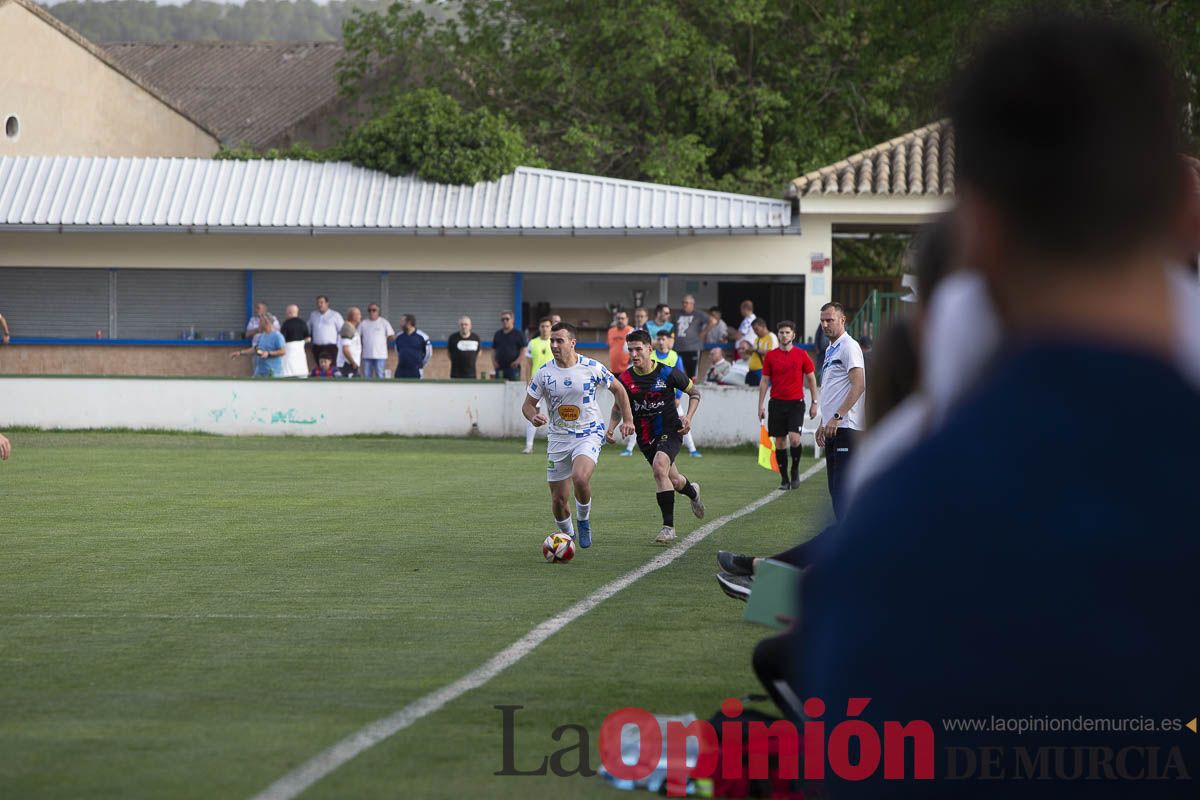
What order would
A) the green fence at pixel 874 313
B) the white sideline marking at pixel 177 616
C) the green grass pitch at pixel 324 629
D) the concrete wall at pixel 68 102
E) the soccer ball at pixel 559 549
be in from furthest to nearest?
the concrete wall at pixel 68 102 < the green fence at pixel 874 313 < the soccer ball at pixel 559 549 < the white sideline marking at pixel 177 616 < the green grass pitch at pixel 324 629

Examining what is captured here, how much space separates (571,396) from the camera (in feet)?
43.9

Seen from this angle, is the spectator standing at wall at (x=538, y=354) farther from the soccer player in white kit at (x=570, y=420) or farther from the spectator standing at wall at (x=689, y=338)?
the soccer player in white kit at (x=570, y=420)

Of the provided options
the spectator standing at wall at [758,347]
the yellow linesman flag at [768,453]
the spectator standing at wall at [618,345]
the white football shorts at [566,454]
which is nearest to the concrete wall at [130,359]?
the spectator standing at wall at [758,347]

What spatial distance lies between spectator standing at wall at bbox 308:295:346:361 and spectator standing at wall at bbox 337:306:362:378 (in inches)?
7.3

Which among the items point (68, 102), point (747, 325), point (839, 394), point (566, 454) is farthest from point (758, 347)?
point (68, 102)

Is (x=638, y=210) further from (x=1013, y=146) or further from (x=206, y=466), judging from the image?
(x=1013, y=146)

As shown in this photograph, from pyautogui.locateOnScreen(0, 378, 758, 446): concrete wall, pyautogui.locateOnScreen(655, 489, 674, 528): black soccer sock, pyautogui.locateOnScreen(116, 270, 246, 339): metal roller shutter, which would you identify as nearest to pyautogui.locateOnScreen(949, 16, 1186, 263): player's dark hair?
pyautogui.locateOnScreen(655, 489, 674, 528): black soccer sock

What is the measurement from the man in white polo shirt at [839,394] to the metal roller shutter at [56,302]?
21322 millimetres

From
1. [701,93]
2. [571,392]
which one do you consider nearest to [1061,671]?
[571,392]

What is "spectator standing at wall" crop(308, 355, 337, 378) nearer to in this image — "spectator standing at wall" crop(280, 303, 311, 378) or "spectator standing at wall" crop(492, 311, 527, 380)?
"spectator standing at wall" crop(280, 303, 311, 378)

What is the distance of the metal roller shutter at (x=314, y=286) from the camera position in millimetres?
32031

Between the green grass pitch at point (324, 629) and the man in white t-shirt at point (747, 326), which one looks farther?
the man in white t-shirt at point (747, 326)

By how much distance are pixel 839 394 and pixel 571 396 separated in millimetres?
2748

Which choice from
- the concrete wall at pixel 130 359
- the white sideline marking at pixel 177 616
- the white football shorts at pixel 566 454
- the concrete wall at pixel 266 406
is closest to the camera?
the white sideline marking at pixel 177 616
